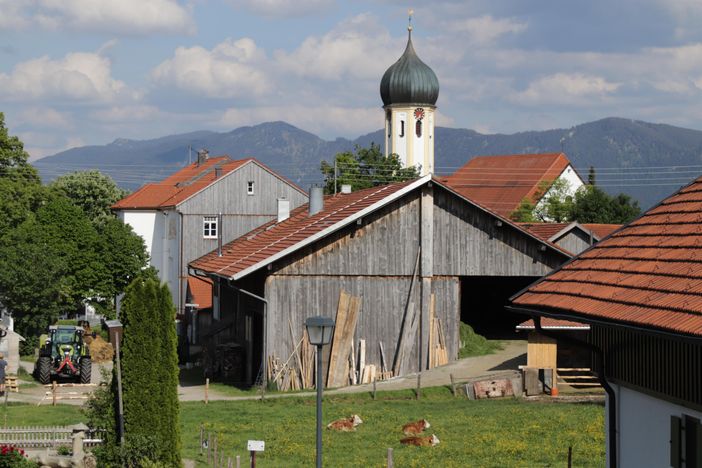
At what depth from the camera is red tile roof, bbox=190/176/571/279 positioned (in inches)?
1340

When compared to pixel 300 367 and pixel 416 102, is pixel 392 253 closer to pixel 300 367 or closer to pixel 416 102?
pixel 300 367

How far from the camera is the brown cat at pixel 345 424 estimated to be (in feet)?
82.9

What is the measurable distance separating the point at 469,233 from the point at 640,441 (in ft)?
78.1

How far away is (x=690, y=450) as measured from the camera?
11.3 m

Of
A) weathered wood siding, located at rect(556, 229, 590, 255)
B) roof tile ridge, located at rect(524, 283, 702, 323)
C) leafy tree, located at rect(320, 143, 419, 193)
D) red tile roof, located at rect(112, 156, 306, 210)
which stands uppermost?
leafy tree, located at rect(320, 143, 419, 193)

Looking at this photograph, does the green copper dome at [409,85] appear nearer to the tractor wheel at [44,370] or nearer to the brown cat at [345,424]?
the tractor wheel at [44,370]

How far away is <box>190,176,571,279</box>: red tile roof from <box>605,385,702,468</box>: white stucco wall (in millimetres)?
20975

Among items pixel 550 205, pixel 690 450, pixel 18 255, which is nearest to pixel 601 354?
pixel 690 450

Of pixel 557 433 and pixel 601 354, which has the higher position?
pixel 601 354

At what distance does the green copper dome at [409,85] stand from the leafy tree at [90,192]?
109ft

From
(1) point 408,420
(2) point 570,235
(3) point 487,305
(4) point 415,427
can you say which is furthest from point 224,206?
(4) point 415,427

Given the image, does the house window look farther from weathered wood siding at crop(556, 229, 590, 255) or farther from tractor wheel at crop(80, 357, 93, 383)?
tractor wheel at crop(80, 357, 93, 383)

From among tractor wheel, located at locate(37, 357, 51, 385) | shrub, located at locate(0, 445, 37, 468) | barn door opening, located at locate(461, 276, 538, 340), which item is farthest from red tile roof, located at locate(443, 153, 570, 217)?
shrub, located at locate(0, 445, 37, 468)

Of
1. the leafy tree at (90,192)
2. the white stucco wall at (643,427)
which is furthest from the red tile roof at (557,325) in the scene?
the leafy tree at (90,192)
